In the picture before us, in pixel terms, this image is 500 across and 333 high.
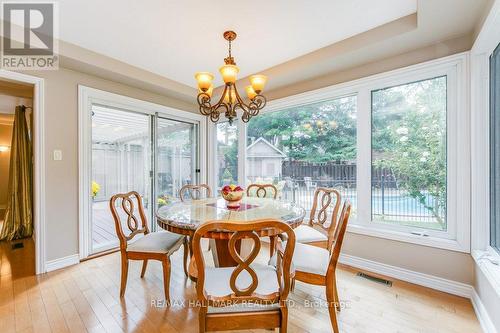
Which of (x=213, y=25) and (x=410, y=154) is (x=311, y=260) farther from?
(x=213, y=25)

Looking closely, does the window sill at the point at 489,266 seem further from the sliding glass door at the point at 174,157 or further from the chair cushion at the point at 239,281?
the sliding glass door at the point at 174,157

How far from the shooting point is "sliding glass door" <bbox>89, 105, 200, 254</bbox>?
3.04 m

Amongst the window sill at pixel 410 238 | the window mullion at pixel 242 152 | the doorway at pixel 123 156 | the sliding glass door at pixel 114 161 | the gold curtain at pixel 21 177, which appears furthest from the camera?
the window mullion at pixel 242 152

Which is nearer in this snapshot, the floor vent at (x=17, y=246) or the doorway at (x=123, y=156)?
the doorway at (x=123, y=156)

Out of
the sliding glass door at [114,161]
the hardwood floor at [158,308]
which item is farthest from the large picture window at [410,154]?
the sliding glass door at [114,161]

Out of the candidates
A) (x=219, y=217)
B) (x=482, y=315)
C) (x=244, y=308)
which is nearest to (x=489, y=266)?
(x=482, y=315)

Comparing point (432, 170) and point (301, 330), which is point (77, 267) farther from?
point (432, 170)

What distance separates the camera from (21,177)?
3492 millimetres

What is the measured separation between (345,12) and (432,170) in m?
1.73

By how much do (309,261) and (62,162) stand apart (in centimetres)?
290

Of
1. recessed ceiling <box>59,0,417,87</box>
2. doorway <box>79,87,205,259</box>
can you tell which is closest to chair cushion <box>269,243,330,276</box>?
recessed ceiling <box>59,0,417,87</box>

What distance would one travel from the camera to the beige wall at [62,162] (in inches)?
97.2

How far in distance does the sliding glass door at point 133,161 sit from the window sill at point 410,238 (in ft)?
9.65

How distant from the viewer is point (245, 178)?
3861mm
